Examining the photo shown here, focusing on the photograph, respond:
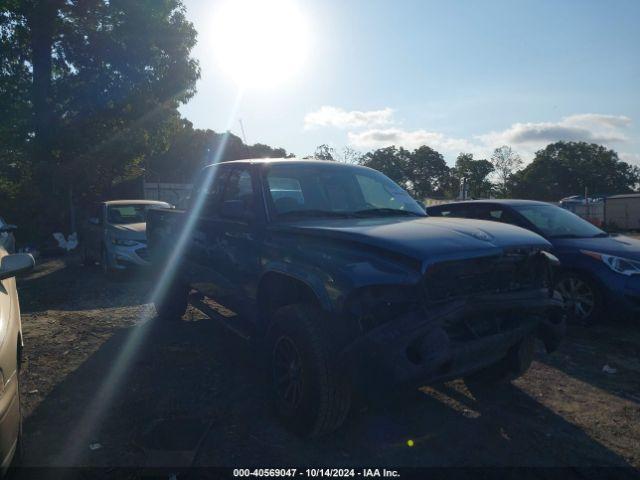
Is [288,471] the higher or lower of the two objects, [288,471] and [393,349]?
the lower

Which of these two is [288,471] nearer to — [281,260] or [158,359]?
[281,260]

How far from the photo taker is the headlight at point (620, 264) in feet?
18.9

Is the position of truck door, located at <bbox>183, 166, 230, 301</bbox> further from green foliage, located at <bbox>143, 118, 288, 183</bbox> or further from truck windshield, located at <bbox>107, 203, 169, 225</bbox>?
green foliage, located at <bbox>143, 118, 288, 183</bbox>

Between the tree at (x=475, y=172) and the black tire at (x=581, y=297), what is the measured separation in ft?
119

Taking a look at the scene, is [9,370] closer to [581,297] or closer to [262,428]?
[262,428]

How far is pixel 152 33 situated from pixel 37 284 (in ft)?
39.7

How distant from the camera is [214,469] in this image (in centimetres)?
297

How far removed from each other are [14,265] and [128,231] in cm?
719

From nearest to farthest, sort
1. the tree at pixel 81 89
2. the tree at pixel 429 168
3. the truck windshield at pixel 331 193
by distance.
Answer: the truck windshield at pixel 331 193
the tree at pixel 81 89
the tree at pixel 429 168

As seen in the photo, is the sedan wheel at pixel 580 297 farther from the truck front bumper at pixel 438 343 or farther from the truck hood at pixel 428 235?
the truck front bumper at pixel 438 343

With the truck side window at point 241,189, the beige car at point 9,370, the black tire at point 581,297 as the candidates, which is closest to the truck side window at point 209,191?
the truck side window at point 241,189

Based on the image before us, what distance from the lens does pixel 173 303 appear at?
632 centimetres

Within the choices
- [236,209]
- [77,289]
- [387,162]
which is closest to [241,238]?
[236,209]

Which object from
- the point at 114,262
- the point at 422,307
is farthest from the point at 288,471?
the point at 114,262
